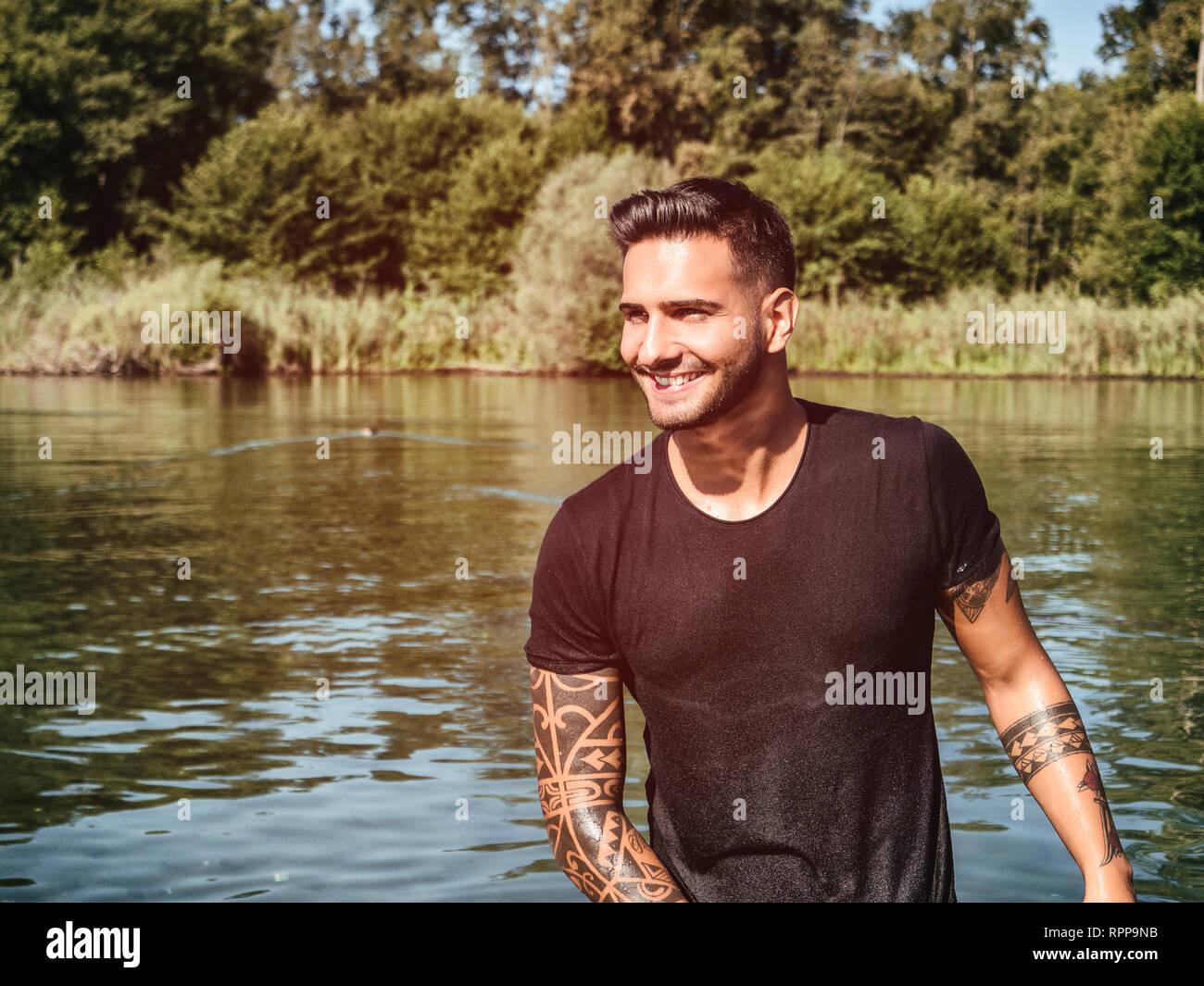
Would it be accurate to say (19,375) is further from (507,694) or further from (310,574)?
(507,694)

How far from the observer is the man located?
3055 millimetres

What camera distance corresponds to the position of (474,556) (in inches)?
573

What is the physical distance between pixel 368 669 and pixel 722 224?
7.18 metres

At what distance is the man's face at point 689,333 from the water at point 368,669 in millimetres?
3454

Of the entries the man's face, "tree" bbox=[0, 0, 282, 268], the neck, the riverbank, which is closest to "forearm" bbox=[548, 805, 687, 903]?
the neck

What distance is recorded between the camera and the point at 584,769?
3.34 m

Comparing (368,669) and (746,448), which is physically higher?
(746,448)

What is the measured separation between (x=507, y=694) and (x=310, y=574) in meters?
4.67

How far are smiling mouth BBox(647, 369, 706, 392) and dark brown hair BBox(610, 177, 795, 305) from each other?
0.69 ft

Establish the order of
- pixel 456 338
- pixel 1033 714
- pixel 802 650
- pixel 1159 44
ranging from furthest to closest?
pixel 1159 44
pixel 456 338
pixel 1033 714
pixel 802 650

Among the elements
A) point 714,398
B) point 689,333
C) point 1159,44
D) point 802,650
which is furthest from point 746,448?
point 1159,44

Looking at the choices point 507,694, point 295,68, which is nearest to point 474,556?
point 507,694

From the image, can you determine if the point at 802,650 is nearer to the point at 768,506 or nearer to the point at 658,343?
the point at 768,506

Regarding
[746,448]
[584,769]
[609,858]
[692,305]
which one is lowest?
[609,858]
